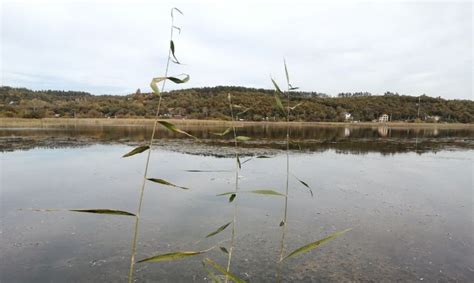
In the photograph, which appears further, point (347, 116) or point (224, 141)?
point (347, 116)

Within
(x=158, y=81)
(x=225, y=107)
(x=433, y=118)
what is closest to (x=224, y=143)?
(x=158, y=81)

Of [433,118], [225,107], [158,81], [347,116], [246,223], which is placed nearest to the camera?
[158,81]

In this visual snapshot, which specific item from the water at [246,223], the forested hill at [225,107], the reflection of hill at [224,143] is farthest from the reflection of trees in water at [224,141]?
the forested hill at [225,107]

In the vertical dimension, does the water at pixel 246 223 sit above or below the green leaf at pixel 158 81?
below

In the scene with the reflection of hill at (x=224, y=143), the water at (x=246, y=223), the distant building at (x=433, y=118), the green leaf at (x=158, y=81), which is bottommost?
the water at (x=246, y=223)

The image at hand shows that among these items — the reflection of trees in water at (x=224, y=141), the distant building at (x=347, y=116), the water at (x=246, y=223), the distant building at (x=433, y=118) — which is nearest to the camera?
the water at (x=246, y=223)

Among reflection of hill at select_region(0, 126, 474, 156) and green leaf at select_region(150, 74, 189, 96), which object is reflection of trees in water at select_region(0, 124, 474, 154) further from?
green leaf at select_region(150, 74, 189, 96)

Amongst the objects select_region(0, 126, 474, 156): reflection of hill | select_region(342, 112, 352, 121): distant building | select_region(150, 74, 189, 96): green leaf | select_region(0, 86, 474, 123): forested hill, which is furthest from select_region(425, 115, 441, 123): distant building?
select_region(150, 74, 189, 96): green leaf

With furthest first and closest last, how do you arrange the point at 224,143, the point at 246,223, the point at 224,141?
the point at 224,141 < the point at 224,143 < the point at 246,223

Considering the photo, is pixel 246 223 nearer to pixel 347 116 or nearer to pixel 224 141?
pixel 224 141

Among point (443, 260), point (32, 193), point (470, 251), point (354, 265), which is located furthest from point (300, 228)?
point (32, 193)

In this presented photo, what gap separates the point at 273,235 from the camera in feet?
16.9

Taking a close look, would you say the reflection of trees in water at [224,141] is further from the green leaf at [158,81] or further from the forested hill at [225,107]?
the forested hill at [225,107]

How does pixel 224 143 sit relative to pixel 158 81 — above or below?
below
